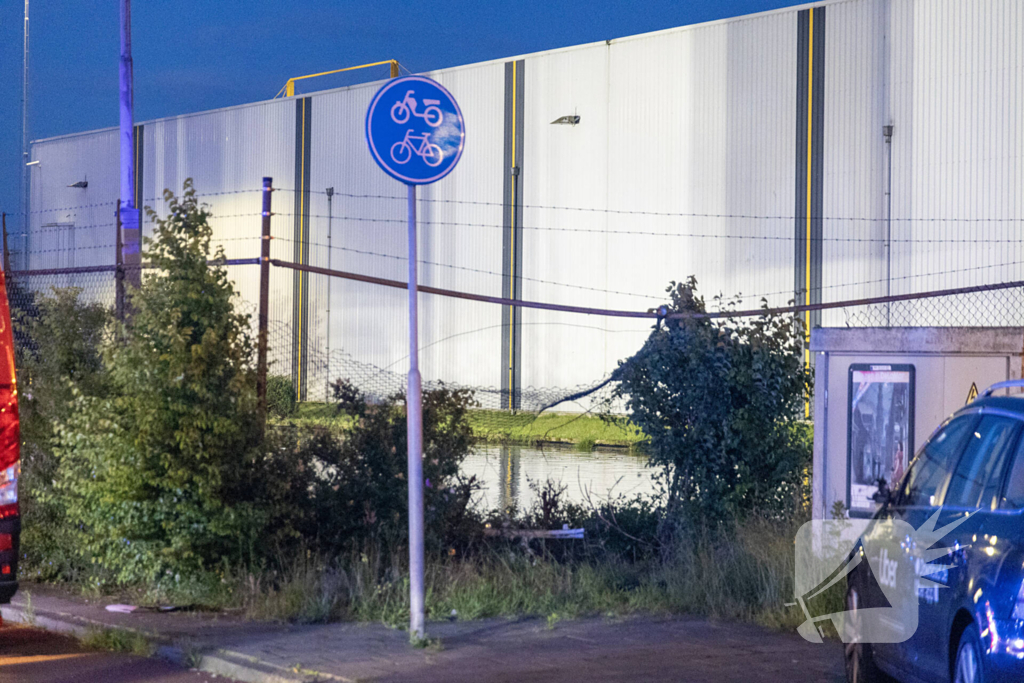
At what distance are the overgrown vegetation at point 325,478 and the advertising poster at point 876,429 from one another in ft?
2.58

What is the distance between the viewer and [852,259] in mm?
27734

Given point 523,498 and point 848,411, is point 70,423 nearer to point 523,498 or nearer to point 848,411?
point 848,411

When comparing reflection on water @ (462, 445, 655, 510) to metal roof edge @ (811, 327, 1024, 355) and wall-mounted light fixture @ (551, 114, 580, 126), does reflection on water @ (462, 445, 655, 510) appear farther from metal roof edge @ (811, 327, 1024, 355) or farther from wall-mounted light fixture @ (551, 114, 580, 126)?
wall-mounted light fixture @ (551, 114, 580, 126)

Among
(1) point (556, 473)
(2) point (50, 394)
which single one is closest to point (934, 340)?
(2) point (50, 394)

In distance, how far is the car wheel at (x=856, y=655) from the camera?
227 inches

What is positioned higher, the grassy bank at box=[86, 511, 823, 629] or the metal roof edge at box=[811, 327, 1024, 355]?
the metal roof edge at box=[811, 327, 1024, 355]

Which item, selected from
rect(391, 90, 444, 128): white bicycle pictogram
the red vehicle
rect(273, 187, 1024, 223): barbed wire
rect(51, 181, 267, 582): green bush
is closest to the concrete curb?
rect(51, 181, 267, 582): green bush

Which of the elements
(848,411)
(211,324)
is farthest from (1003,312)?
(211,324)

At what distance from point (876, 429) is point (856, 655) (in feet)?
9.19

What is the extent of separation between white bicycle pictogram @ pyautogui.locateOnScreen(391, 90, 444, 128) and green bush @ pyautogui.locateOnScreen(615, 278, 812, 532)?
12.1 feet

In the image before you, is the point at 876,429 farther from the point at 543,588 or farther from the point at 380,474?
the point at 380,474

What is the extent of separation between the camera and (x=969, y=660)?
4414 mm

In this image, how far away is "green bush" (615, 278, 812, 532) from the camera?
970 cm

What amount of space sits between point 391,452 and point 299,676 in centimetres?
317
